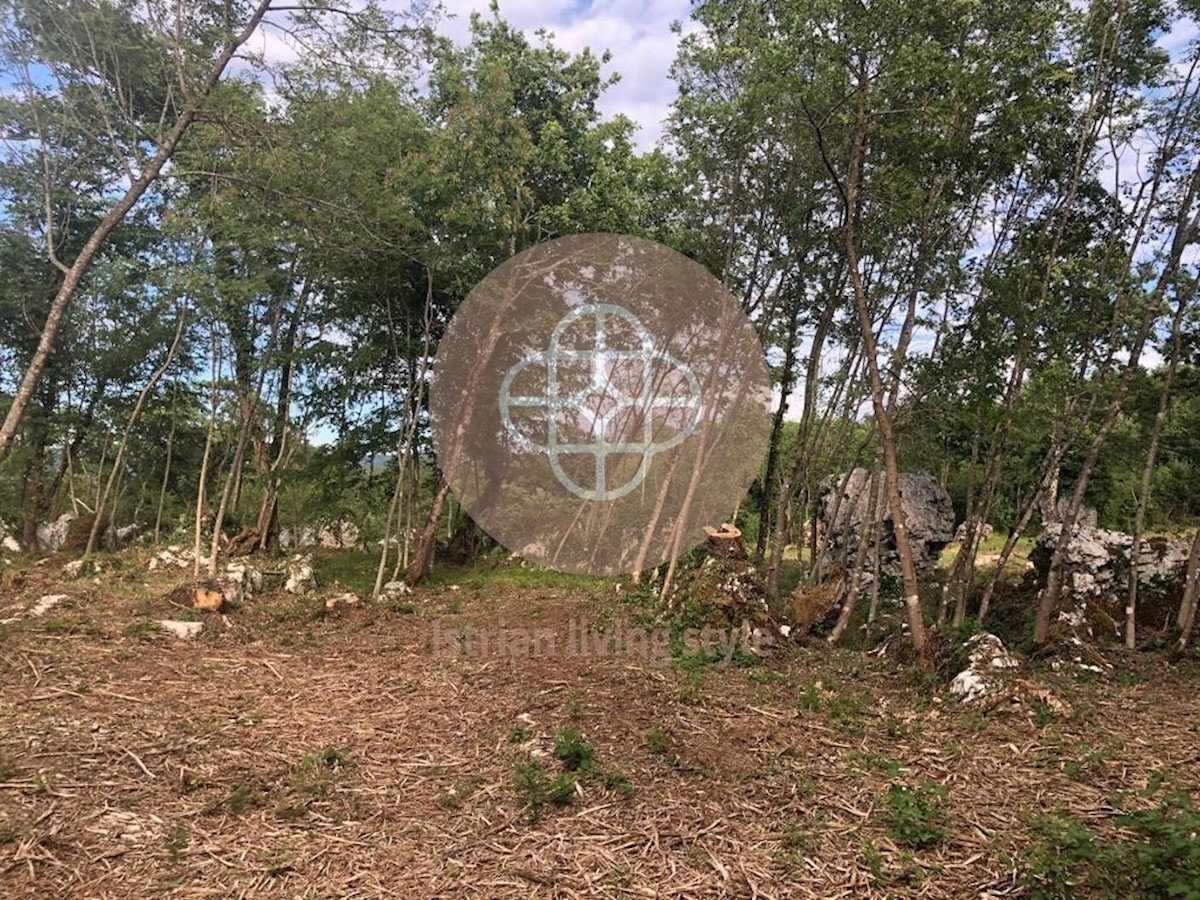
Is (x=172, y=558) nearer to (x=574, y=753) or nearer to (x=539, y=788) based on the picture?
(x=574, y=753)

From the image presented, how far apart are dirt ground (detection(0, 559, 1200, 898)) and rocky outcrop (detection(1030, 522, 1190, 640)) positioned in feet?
16.0

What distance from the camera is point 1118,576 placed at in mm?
12070

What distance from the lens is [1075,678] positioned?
24.0 ft

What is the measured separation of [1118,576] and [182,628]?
1503 cm

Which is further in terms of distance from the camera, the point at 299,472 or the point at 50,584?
the point at 299,472

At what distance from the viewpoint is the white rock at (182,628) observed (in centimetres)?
761

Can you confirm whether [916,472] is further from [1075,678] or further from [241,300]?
[241,300]

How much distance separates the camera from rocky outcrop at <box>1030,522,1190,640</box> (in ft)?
37.7

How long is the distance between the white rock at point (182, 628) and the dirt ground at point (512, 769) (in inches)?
7.3

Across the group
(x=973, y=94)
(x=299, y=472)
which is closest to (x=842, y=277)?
(x=973, y=94)

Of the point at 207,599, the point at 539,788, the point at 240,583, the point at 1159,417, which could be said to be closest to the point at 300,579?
the point at 240,583

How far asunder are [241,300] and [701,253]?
Result: 31.2ft

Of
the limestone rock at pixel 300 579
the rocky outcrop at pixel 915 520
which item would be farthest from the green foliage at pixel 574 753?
the rocky outcrop at pixel 915 520

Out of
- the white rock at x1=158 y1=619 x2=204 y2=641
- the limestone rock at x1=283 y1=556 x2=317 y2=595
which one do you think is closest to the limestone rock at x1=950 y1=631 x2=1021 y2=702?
the white rock at x1=158 y1=619 x2=204 y2=641
